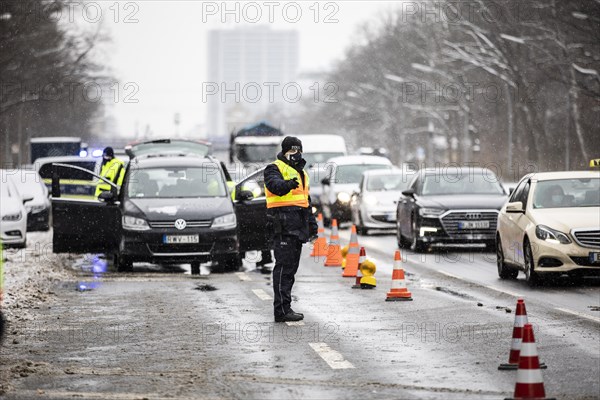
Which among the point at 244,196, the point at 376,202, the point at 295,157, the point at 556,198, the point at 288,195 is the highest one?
the point at 295,157

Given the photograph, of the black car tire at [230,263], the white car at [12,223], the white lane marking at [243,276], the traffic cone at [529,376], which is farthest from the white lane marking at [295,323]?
the white car at [12,223]

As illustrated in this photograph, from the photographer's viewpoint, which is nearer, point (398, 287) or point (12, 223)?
point (398, 287)

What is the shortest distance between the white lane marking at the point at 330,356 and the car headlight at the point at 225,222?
8879 mm

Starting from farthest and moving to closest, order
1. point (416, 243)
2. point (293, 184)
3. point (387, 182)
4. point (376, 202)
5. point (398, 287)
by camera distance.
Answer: point (387, 182)
point (376, 202)
point (416, 243)
point (398, 287)
point (293, 184)

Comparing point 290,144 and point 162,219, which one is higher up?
point 290,144

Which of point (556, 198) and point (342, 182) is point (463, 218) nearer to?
point (556, 198)

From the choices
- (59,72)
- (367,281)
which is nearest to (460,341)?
(367,281)

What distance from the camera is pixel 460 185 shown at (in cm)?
2762

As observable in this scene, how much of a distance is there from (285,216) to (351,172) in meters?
25.5

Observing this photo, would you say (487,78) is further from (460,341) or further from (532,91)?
(460,341)

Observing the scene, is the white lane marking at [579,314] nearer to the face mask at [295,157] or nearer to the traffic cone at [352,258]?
the face mask at [295,157]

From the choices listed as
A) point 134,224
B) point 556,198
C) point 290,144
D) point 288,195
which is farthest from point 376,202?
point 290,144

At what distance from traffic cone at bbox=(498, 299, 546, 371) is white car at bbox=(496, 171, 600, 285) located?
743 centimetres

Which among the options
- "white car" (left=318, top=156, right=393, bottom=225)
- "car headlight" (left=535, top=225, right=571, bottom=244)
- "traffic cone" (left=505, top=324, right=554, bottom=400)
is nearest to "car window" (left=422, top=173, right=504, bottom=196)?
"white car" (left=318, top=156, right=393, bottom=225)
